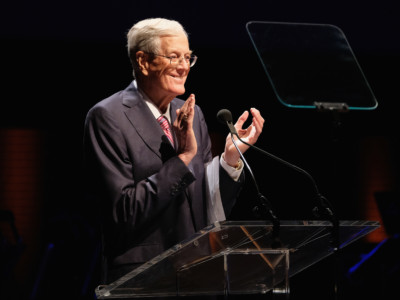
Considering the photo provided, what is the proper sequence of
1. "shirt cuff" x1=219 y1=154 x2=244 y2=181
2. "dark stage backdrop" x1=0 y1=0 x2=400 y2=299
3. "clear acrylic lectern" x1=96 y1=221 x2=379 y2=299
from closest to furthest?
"clear acrylic lectern" x1=96 y1=221 x2=379 y2=299
"shirt cuff" x1=219 y1=154 x2=244 y2=181
"dark stage backdrop" x1=0 y1=0 x2=400 y2=299

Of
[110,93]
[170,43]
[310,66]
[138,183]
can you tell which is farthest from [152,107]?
[110,93]

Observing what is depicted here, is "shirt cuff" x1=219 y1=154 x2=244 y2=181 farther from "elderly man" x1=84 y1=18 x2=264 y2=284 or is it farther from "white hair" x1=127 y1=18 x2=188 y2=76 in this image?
"white hair" x1=127 y1=18 x2=188 y2=76

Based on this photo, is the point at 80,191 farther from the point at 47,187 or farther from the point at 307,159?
the point at 307,159

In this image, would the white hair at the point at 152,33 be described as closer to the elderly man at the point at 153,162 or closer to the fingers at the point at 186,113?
the elderly man at the point at 153,162

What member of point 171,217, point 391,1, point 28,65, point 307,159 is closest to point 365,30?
point 391,1

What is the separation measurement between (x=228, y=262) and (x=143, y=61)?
785 mm

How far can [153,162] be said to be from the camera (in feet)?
5.95

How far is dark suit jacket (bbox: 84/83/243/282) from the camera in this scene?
170 cm

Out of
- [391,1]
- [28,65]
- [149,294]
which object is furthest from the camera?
[28,65]

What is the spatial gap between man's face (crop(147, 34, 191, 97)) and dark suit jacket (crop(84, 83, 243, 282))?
0.29 ft

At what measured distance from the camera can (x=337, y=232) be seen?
1.44 metres

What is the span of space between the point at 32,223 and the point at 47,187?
351 mm

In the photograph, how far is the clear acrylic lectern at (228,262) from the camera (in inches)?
53.7

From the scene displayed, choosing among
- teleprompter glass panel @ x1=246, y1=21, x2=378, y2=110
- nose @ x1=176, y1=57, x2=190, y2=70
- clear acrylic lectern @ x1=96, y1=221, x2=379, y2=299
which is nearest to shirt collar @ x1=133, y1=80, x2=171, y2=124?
nose @ x1=176, y1=57, x2=190, y2=70
